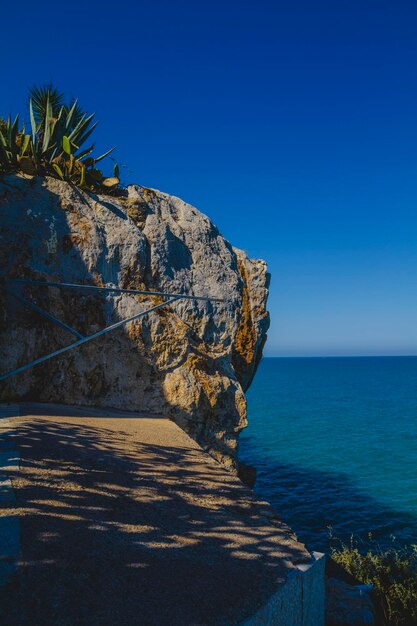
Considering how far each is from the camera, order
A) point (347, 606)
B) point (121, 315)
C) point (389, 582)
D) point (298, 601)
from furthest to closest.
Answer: point (121, 315) < point (389, 582) < point (347, 606) < point (298, 601)

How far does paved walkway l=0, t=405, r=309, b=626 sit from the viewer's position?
10.5 ft

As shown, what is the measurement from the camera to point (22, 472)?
5.12 metres

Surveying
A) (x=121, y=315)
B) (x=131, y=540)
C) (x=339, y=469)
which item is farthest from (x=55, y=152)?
(x=339, y=469)

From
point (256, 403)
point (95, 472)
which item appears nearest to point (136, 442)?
point (95, 472)

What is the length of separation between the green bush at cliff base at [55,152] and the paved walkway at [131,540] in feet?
23.9

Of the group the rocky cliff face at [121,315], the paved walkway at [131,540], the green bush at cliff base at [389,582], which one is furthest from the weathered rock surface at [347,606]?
the rocky cliff face at [121,315]

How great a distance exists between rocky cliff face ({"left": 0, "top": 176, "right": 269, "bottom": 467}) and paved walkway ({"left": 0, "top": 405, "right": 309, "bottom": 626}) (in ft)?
10.7

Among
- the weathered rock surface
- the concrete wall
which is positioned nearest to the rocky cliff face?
the weathered rock surface

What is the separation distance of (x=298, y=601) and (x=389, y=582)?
25.0 feet

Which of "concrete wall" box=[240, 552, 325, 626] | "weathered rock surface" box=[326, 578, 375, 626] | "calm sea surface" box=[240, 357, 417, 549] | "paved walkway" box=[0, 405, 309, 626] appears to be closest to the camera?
"paved walkway" box=[0, 405, 309, 626]

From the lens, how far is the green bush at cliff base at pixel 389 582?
7.53 metres

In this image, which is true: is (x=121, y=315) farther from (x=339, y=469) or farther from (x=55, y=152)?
(x=339, y=469)

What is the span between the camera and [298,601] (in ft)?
13.2

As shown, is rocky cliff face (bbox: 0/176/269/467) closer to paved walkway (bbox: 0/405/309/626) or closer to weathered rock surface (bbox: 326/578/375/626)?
paved walkway (bbox: 0/405/309/626)
